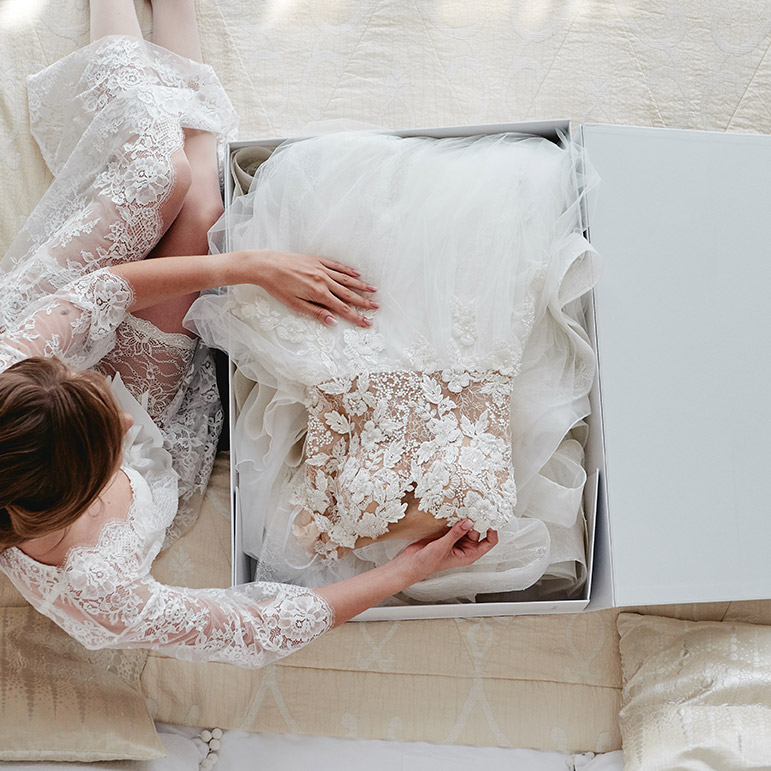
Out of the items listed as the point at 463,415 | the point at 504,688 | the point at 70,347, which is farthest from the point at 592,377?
the point at 70,347

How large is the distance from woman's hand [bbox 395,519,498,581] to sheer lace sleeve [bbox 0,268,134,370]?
605 mm

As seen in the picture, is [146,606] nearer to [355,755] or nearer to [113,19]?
[355,755]

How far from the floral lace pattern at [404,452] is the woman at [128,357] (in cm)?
7

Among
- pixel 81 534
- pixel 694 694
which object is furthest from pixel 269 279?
pixel 694 694

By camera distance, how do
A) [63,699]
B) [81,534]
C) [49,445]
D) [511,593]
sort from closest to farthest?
[49,445] → [81,534] → [63,699] → [511,593]

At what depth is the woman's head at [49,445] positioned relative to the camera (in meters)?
0.83

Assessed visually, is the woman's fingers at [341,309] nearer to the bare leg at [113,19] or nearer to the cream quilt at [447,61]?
the cream quilt at [447,61]

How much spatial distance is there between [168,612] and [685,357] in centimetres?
91

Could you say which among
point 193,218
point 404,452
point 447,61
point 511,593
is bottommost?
point 511,593

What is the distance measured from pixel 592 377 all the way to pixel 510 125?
0.48 m

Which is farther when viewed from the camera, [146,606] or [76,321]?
[76,321]

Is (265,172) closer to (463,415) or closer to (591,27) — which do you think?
(463,415)

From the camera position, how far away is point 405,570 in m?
1.19

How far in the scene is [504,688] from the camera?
142 centimetres
